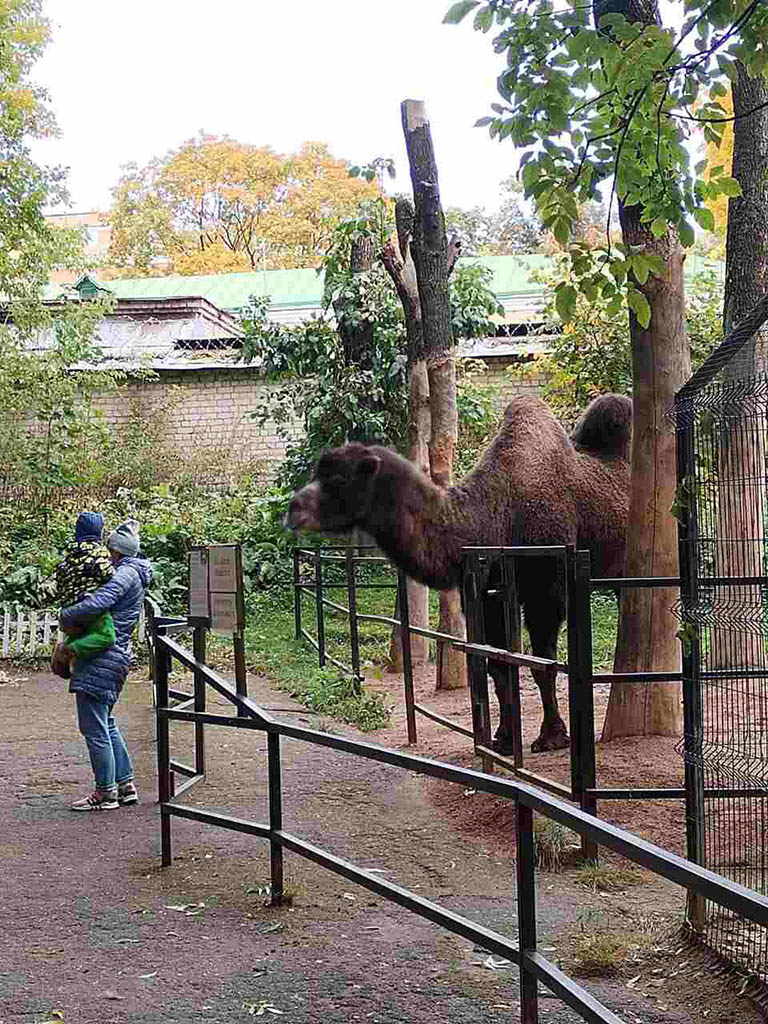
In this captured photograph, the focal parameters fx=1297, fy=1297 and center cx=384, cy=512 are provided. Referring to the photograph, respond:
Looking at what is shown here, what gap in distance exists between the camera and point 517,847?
12.2ft

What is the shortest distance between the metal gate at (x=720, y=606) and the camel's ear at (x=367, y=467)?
4329 mm

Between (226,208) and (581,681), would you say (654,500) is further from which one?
(226,208)

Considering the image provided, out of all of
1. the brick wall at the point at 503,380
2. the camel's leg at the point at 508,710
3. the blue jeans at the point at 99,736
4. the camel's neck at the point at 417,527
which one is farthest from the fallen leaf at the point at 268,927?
the brick wall at the point at 503,380

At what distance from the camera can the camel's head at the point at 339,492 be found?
31.2ft

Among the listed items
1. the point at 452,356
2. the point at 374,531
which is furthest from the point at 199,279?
the point at 374,531

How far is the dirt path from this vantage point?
480cm

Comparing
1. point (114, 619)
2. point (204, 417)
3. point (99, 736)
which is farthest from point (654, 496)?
point (204, 417)

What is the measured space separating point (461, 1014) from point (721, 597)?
6.26 feet

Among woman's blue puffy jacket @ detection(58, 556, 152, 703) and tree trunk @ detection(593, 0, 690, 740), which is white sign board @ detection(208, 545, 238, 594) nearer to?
woman's blue puffy jacket @ detection(58, 556, 152, 703)

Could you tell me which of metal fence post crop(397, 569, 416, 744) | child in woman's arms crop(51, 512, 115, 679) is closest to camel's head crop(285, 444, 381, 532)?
metal fence post crop(397, 569, 416, 744)

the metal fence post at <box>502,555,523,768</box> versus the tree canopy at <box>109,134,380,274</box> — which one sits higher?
the tree canopy at <box>109,134,380,274</box>

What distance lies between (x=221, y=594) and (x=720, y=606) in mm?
2815

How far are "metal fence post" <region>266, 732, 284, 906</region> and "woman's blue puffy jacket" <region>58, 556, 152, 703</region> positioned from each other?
2.60m

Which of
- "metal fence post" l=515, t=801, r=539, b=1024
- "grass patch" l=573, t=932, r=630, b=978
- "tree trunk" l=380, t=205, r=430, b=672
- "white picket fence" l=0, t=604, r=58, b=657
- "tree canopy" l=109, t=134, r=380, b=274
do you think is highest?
"tree canopy" l=109, t=134, r=380, b=274
